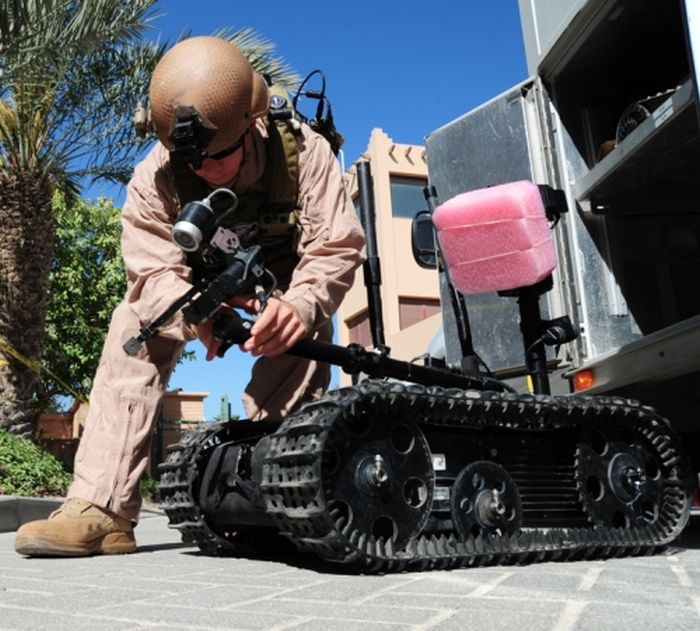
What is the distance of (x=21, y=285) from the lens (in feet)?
34.6

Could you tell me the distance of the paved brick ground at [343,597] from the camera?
69.6 inches

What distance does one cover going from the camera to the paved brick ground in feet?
5.80

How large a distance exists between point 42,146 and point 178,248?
8439 millimetres

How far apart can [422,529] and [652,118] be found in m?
2.38

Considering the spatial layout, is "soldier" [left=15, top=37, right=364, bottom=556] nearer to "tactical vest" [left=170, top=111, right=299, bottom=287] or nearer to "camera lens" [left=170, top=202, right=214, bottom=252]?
"tactical vest" [left=170, top=111, right=299, bottom=287]

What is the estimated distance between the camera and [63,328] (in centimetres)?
2122

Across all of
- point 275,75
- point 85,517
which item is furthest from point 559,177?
point 275,75

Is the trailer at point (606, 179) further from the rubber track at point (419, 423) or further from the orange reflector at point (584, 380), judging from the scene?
the rubber track at point (419, 423)

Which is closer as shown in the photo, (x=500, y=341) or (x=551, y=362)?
(x=551, y=362)

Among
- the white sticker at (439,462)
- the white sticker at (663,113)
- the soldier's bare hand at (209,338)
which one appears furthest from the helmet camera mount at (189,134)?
the white sticker at (663,113)

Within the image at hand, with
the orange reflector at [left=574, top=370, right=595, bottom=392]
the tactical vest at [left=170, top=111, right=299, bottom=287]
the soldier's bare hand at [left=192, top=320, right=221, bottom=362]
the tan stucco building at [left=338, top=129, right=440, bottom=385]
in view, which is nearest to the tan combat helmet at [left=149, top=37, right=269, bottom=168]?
the tactical vest at [left=170, top=111, right=299, bottom=287]

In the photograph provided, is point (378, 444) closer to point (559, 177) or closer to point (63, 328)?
point (559, 177)

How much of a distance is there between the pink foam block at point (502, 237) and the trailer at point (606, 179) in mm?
579

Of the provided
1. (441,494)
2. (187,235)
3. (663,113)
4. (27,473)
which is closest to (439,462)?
(441,494)
